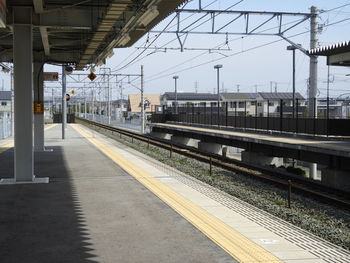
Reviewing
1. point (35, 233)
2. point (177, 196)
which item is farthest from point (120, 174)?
point (35, 233)

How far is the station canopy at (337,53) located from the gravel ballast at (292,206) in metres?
4.86

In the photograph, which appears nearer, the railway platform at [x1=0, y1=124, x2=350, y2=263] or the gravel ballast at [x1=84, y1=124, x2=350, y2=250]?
the railway platform at [x1=0, y1=124, x2=350, y2=263]

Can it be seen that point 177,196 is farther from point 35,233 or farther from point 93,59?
point 93,59

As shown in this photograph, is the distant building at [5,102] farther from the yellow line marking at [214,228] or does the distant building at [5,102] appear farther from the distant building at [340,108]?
the yellow line marking at [214,228]

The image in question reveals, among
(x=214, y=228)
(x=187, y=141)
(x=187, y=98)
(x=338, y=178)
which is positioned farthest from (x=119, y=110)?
(x=214, y=228)

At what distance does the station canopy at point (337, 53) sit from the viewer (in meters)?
14.8

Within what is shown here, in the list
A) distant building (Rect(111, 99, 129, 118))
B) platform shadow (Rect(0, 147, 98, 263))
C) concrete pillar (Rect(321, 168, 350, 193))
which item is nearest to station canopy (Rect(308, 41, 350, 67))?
concrete pillar (Rect(321, 168, 350, 193))

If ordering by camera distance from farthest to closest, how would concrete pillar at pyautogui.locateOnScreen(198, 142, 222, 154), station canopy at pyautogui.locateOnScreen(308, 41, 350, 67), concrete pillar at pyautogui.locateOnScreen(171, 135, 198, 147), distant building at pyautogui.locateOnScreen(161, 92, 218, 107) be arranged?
distant building at pyautogui.locateOnScreen(161, 92, 218, 107) → concrete pillar at pyautogui.locateOnScreen(171, 135, 198, 147) → concrete pillar at pyautogui.locateOnScreen(198, 142, 222, 154) → station canopy at pyautogui.locateOnScreen(308, 41, 350, 67)

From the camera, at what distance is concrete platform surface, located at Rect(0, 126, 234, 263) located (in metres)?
6.34

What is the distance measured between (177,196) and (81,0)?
5.72 meters

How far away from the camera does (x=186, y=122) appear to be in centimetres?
4256

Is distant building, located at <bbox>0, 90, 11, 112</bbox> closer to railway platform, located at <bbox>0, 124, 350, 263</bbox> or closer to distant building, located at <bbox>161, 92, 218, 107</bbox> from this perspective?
distant building, located at <bbox>161, 92, 218, 107</bbox>

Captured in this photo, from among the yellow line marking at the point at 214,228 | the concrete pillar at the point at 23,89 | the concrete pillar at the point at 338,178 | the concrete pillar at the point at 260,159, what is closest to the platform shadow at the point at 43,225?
the concrete pillar at the point at 23,89

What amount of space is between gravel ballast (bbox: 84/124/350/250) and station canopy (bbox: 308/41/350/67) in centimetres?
486
